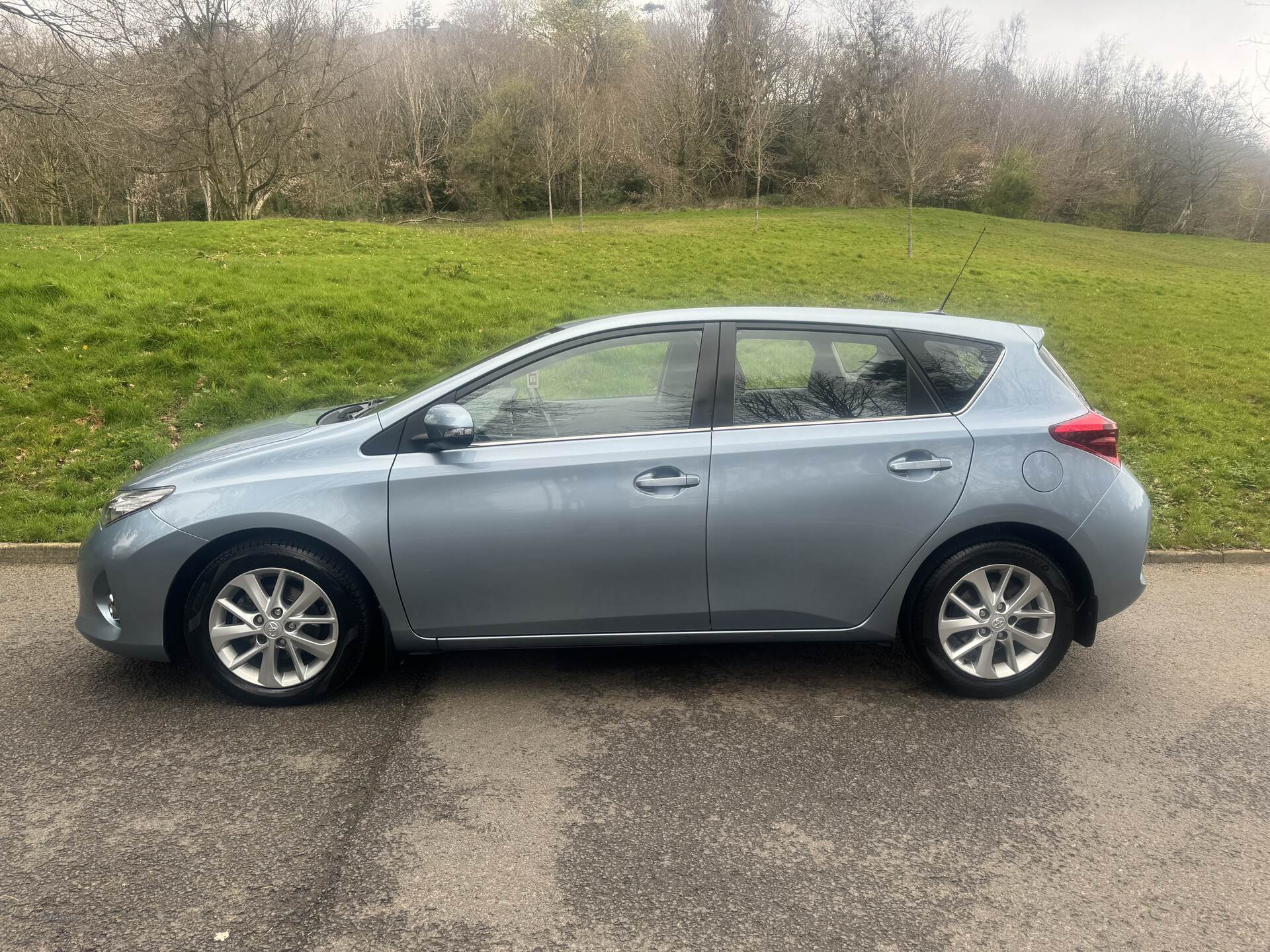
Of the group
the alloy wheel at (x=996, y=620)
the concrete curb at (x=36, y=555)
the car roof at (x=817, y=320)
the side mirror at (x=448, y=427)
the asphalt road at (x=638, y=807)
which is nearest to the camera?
the asphalt road at (x=638, y=807)

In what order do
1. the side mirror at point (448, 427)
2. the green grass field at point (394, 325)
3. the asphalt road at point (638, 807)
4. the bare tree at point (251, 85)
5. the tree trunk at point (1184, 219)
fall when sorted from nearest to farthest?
the asphalt road at point (638, 807), the side mirror at point (448, 427), the green grass field at point (394, 325), the bare tree at point (251, 85), the tree trunk at point (1184, 219)

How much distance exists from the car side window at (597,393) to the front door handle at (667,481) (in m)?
0.24

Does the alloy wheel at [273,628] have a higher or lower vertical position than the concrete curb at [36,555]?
higher

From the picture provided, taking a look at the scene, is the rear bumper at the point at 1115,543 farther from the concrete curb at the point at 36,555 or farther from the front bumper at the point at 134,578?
the concrete curb at the point at 36,555

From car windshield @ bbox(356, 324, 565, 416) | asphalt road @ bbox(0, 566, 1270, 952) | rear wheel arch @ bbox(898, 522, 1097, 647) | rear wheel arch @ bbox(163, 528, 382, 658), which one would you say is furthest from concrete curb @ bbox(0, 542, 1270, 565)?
car windshield @ bbox(356, 324, 565, 416)

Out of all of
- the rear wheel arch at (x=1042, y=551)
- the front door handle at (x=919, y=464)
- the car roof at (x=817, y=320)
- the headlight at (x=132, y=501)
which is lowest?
the rear wheel arch at (x=1042, y=551)

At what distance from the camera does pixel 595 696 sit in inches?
156

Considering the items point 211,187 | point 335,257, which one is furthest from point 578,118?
point 335,257

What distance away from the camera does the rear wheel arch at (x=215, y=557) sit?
3691mm

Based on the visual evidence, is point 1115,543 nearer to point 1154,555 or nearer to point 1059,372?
point 1059,372

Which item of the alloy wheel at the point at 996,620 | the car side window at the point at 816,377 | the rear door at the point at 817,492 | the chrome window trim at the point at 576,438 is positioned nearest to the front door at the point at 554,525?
the chrome window trim at the point at 576,438

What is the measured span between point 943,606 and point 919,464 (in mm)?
615

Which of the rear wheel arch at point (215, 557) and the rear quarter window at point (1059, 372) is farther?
the rear quarter window at point (1059, 372)

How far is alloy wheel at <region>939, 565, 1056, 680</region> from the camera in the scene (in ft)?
12.6
